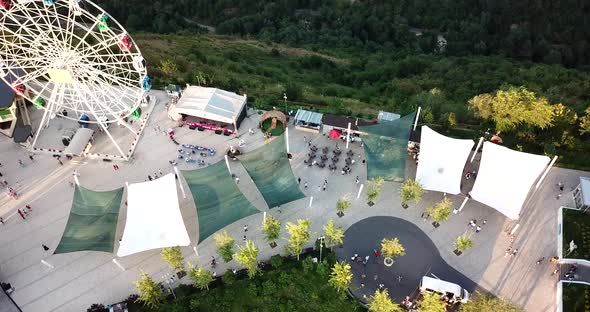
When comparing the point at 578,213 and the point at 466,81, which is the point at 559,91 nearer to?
the point at 466,81

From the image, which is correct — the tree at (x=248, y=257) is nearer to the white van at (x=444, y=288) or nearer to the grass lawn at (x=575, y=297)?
the white van at (x=444, y=288)

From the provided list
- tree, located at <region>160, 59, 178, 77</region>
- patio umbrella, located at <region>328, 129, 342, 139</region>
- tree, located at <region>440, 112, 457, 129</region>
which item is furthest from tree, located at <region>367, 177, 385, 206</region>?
tree, located at <region>160, 59, 178, 77</region>

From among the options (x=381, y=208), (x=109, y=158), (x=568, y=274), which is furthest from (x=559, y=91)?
(x=109, y=158)

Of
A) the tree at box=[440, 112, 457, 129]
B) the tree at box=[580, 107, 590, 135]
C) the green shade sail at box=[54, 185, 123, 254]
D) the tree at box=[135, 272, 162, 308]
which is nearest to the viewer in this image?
the tree at box=[135, 272, 162, 308]

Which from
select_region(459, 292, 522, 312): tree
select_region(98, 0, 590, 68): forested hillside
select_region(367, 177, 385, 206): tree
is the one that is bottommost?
select_region(459, 292, 522, 312): tree

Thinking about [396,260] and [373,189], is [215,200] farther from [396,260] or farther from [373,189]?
[396,260]

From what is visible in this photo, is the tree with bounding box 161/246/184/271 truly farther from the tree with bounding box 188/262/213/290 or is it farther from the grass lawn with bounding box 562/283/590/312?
the grass lawn with bounding box 562/283/590/312

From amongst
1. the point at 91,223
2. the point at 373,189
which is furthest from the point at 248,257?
the point at 373,189
